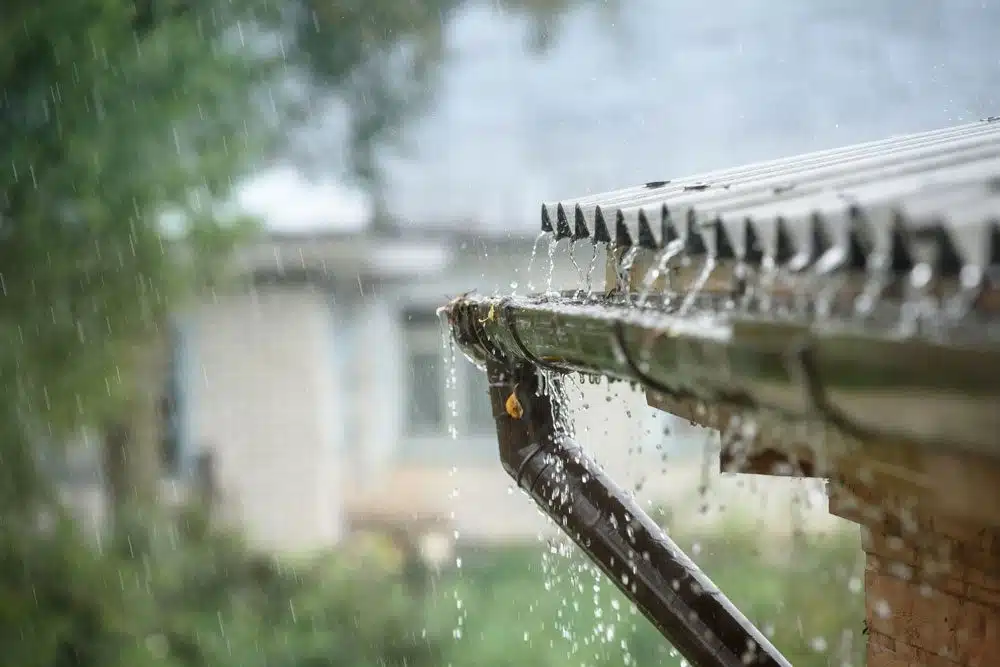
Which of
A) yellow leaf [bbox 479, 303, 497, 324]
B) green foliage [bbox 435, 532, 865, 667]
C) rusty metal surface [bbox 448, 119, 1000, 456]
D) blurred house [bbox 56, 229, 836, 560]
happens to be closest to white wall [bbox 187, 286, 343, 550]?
blurred house [bbox 56, 229, 836, 560]

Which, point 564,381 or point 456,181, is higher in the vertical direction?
point 456,181

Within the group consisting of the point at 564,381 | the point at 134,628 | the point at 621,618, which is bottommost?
the point at 621,618

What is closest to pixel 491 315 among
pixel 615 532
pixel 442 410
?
pixel 615 532

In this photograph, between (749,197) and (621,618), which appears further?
(621,618)

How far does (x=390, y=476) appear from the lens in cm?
731

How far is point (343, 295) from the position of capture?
7.37 meters

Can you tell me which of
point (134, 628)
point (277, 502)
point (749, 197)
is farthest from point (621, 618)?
point (749, 197)

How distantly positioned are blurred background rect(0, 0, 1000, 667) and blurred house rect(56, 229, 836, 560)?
0.8 inches

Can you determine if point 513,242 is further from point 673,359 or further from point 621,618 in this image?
point 673,359

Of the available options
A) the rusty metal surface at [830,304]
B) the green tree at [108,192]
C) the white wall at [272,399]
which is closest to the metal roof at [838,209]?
the rusty metal surface at [830,304]

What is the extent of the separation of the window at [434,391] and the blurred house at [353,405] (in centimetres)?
1

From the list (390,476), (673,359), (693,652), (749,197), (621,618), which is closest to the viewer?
(673,359)

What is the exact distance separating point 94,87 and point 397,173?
2.33 m

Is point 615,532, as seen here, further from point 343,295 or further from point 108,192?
point 343,295
